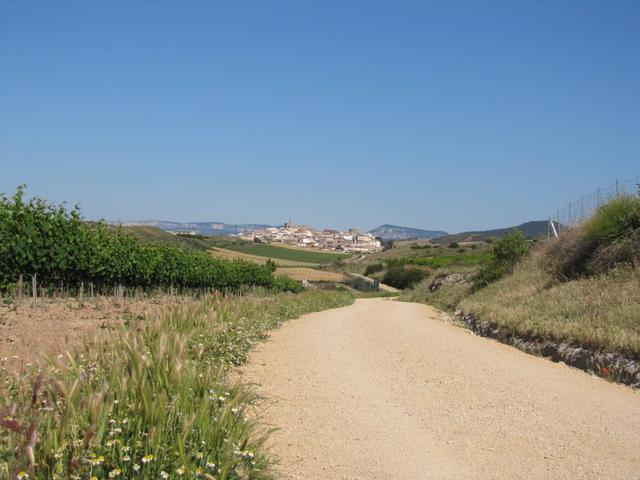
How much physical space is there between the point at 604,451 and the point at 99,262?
58.1 ft

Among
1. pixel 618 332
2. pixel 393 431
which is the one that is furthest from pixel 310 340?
pixel 393 431

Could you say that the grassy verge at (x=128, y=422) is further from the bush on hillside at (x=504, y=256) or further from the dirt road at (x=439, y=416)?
the bush on hillside at (x=504, y=256)

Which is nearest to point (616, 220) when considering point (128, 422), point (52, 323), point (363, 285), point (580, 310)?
point (580, 310)

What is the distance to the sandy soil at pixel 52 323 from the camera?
831cm

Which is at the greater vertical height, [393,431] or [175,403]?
[175,403]

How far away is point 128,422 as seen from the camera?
14.7 feet

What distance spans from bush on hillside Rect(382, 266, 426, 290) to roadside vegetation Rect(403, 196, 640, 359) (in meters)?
42.2

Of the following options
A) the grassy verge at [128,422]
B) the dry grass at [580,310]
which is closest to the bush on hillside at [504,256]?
the dry grass at [580,310]

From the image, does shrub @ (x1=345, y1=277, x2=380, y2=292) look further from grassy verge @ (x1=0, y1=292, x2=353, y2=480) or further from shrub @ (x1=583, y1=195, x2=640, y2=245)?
grassy verge @ (x1=0, y1=292, x2=353, y2=480)

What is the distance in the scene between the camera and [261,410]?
7160 mm

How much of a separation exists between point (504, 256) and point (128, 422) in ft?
94.7

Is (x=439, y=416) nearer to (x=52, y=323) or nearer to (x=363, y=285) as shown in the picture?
(x=52, y=323)

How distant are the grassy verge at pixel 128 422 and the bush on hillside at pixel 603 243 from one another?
14007mm

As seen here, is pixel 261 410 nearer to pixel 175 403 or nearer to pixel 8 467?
pixel 175 403
